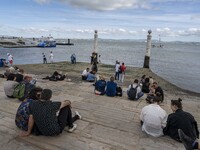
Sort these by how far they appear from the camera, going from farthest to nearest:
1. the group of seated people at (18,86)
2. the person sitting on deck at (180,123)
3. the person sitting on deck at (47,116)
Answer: the group of seated people at (18,86) → the person sitting on deck at (180,123) → the person sitting on deck at (47,116)

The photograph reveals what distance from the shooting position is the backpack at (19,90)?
300 inches

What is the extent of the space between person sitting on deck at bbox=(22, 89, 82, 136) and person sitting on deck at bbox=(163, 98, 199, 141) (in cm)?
250

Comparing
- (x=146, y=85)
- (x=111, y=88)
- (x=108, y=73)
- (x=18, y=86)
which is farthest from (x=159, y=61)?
(x=18, y=86)

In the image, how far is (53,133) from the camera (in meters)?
4.80

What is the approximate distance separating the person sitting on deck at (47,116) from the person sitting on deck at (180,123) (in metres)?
2.50

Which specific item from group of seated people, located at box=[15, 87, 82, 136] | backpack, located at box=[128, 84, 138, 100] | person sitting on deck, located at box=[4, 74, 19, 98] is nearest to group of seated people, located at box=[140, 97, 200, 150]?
group of seated people, located at box=[15, 87, 82, 136]

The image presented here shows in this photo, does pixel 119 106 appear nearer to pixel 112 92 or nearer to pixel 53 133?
pixel 112 92

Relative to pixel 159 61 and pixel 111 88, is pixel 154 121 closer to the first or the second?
pixel 111 88

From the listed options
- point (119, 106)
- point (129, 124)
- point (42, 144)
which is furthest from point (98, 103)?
point (42, 144)

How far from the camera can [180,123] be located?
4.93 m

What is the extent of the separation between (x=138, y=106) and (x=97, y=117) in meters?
2.27

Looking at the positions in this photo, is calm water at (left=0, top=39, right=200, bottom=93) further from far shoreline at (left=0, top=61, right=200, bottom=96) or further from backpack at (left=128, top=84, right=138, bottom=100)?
backpack at (left=128, top=84, right=138, bottom=100)

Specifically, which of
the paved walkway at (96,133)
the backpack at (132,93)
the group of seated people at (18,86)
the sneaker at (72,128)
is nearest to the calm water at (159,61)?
the backpack at (132,93)

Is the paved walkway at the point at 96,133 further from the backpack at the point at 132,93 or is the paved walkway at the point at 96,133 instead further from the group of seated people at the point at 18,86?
the backpack at the point at 132,93
